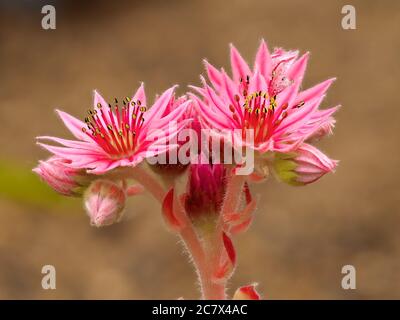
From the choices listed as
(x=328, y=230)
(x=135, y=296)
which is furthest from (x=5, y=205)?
(x=328, y=230)

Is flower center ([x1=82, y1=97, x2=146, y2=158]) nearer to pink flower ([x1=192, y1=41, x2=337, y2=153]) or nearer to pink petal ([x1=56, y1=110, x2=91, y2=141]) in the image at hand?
pink petal ([x1=56, y1=110, x2=91, y2=141])

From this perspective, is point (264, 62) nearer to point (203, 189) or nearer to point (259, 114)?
point (259, 114)

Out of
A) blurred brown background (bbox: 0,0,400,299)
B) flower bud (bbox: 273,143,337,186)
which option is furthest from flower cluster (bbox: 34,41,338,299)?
blurred brown background (bbox: 0,0,400,299)

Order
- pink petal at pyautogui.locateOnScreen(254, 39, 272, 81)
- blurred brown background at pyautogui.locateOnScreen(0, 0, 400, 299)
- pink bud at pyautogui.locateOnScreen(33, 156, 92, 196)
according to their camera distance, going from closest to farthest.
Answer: pink bud at pyautogui.locateOnScreen(33, 156, 92, 196) → pink petal at pyautogui.locateOnScreen(254, 39, 272, 81) → blurred brown background at pyautogui.locateOnScreen(0, 0, 400, 299)

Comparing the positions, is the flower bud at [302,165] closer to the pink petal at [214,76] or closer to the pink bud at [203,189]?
the pink bud at [203,189]

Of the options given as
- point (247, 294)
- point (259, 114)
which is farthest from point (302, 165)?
point (247, 294)
